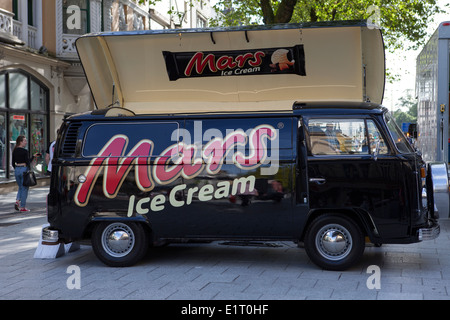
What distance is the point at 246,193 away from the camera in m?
7.47

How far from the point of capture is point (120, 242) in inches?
306

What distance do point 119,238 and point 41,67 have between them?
14.9 meters

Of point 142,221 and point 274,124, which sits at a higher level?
point 274,124

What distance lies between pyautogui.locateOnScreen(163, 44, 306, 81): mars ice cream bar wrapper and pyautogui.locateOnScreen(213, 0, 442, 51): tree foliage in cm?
884

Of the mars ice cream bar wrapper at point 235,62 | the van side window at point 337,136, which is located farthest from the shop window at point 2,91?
the van side window at point 337,136

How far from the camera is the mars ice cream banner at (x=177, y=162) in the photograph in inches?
295

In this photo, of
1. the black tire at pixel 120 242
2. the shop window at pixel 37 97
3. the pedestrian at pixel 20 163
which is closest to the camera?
the black tire at pixel 120 242

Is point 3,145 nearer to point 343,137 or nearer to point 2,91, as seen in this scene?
point 2,91

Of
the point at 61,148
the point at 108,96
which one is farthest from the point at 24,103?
the point at 61,148

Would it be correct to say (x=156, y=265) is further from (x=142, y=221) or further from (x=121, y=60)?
(x=121, y=60)

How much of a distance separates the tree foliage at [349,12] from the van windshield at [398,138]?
34.2ft

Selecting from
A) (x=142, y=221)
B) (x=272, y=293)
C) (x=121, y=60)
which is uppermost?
(x=121, y=60)

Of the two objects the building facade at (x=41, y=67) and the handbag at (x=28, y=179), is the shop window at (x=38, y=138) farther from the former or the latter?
the handbag at (x=28, y=179)

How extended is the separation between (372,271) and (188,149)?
2.62 meters
